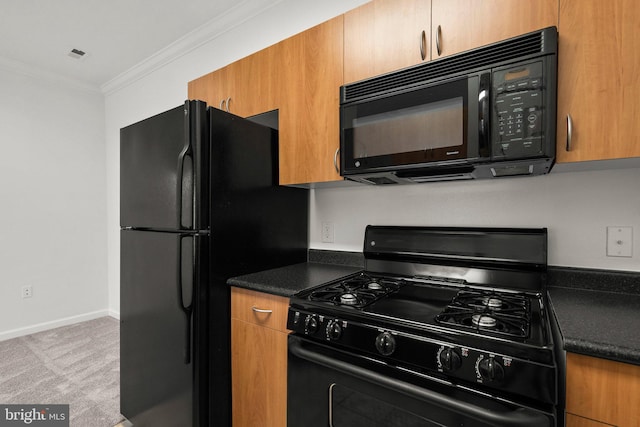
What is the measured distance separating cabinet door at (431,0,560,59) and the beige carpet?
263 cm

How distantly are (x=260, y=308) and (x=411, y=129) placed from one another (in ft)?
3.32

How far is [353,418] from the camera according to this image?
1.09 metres

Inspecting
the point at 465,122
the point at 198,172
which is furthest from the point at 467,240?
the point at 198,172

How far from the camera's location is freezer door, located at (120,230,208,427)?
1466 mm

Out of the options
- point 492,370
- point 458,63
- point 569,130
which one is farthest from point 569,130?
Result: point 492,370

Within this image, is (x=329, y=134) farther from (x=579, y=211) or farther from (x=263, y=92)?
(x=579, y=211)

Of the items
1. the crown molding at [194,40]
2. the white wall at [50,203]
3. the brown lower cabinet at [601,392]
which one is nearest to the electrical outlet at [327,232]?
the brown lower cabinet at [601,392]

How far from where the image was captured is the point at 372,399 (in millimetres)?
1047

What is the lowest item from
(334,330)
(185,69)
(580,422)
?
(580,422)

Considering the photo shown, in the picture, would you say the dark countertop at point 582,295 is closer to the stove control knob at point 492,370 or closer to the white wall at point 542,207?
the white wall at point 542,207

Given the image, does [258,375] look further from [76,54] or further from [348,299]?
[76,54]

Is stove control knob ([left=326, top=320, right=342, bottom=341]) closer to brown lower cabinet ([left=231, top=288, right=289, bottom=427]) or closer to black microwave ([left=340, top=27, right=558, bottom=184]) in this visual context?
brown lower cabinet ([left=231, top=288, right=289, bottom=427])

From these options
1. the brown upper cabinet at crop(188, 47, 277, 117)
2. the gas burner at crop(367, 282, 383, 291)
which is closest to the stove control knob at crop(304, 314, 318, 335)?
the gas burner at crop(367, 282, 383, 291)

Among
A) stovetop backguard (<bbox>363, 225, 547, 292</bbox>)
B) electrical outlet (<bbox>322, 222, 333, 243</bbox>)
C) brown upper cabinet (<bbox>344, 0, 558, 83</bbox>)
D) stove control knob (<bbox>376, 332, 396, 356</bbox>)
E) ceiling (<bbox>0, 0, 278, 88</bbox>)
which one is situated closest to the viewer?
stove control knob (<bbox>376, 332, 396, 356</bbox>)
